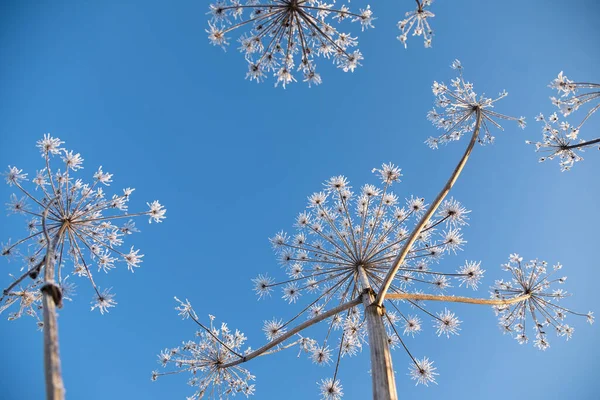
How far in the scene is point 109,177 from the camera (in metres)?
9.97

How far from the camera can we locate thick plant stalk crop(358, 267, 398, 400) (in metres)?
5.90

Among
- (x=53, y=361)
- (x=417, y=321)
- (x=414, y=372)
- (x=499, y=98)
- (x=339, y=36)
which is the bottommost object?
(x=53, y=361)

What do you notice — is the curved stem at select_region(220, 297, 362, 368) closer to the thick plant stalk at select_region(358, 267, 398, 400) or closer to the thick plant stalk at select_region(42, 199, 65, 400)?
the thick plant stalk at select_region(358, 267, 398, 400)

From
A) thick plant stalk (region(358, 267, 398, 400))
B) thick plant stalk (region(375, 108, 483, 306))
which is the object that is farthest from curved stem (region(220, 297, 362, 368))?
thick plant stalk (region(375, 108, 483, 306))

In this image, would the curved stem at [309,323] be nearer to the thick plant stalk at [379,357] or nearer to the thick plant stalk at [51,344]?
the thick plant stalk at [379,357]

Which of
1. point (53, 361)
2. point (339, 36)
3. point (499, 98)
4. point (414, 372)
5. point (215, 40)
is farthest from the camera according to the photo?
point (414, 372)

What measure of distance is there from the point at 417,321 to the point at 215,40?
9.07m

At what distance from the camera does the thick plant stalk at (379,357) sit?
5.90 metres

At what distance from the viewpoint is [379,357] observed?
6.40m

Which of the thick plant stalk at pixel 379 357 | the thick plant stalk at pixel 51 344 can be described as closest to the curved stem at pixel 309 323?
the thick plant stalk at pixel 379 357

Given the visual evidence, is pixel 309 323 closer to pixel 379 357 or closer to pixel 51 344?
pixel 379 357

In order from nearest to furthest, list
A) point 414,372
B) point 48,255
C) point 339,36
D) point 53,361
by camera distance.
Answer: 1. point 53,361
2. point 48,255
3. point 339,36
4. point 414,372

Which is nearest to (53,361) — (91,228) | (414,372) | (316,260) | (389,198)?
(91,228)

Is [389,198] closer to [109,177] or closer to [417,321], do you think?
[417,321]
